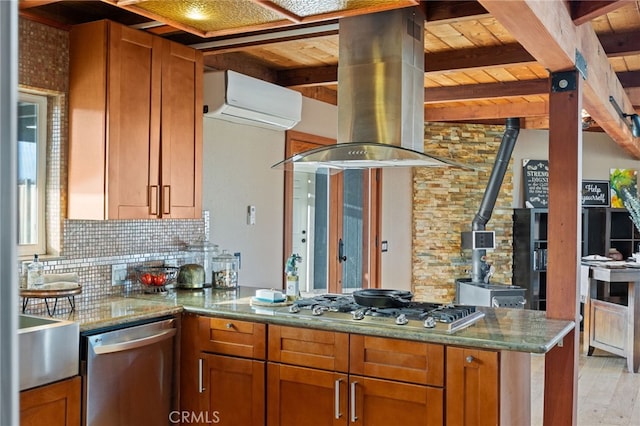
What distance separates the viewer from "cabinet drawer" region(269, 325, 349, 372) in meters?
2.72

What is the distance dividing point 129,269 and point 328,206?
243cm

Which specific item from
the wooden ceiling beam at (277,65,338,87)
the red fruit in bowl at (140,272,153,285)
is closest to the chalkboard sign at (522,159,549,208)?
the wooden ceiling beam at (277,65,338,87)

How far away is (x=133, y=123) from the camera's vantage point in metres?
3.17

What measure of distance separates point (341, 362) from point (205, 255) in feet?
4.95

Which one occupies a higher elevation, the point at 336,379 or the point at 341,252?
the point at 341,252

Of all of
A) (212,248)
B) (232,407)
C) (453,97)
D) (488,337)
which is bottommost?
(232,407)

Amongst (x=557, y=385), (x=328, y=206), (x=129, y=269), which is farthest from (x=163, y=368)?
(x=328, y=206)

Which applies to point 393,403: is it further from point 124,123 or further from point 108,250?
point 124,123

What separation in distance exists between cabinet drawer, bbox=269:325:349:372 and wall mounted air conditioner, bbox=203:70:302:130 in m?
1.64

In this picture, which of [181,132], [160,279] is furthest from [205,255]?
[181,132]

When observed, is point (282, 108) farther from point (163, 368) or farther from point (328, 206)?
point (163, 368)

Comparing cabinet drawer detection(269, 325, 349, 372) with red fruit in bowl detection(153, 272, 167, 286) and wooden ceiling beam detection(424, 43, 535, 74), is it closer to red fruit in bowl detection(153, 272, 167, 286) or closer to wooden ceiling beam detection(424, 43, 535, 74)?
red fruit in bowl detection(153, 272, 167, 286)

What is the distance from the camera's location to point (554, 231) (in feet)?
9.84

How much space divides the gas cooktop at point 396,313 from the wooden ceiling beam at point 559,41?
1200 mm
